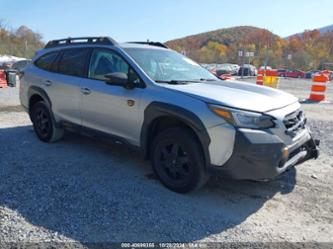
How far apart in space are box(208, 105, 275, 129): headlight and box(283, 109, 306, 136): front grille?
13.6 inches

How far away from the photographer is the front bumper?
11.1 ft

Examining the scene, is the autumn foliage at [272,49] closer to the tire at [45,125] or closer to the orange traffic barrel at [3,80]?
the orange traffic barrel at [3,80]

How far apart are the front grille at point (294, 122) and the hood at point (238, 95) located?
0.16 metres

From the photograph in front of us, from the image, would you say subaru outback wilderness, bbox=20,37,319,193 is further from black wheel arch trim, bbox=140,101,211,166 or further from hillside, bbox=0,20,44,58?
hillside, bbox=0,20,44,58

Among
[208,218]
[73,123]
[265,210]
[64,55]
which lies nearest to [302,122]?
[265,210]

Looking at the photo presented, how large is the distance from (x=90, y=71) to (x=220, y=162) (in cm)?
262

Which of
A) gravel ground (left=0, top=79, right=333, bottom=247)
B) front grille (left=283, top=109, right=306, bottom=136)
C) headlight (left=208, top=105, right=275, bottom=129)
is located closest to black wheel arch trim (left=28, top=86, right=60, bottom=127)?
gravel ground (left=0, top=79, right=333, bottom=247)

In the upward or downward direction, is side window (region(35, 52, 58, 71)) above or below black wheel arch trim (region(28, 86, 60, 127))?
above

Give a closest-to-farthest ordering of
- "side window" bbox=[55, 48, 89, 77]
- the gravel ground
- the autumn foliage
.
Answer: the gravel ground
"side window" bbox=[55, 48, 89, 77]
the autumn foliage

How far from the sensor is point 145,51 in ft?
16.2

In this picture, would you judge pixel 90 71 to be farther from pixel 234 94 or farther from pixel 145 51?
pixel 234 94

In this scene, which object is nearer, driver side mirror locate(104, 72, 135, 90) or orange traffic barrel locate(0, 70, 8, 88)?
driver side mirror locate(104, 72, 135, 90)

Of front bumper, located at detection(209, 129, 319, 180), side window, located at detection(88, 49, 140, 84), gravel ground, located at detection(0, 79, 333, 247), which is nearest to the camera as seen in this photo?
gravel ground, located at detection(0, 79, 333, 247)

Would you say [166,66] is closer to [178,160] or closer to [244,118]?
[178,160]
